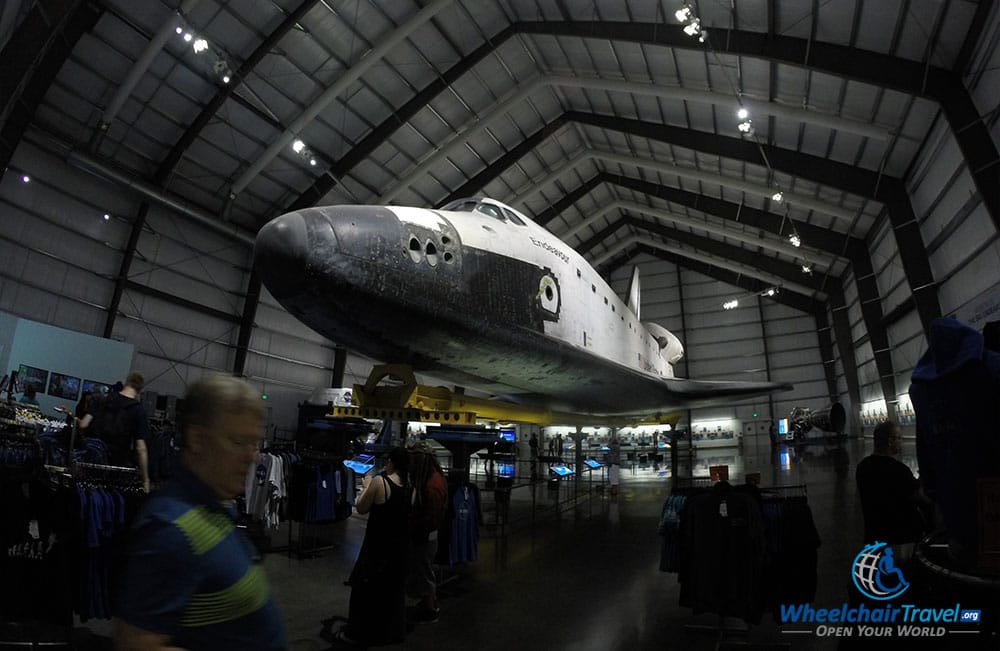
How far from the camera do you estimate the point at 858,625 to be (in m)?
2.12

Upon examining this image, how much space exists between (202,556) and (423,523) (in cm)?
282

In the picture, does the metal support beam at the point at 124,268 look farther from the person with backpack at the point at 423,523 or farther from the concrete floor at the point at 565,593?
the person with backpack at the point at 423,523

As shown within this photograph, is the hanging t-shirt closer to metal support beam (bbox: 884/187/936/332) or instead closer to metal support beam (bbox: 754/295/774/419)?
metal support beam (bbox: 884/187/936/332)

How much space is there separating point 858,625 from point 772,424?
31.3 m

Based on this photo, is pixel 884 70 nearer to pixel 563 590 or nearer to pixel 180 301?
pixel 563 590

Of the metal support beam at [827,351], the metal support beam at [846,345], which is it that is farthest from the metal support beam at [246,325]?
the metal support beam at [827,351]

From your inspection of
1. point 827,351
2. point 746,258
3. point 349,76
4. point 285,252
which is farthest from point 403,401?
point 827,351

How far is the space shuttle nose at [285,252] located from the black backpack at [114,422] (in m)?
1.91

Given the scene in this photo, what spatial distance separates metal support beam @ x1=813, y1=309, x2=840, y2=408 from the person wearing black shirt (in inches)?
1259

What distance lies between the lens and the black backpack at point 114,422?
4.25 meters

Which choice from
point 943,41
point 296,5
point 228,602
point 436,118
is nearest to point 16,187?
point 296,5

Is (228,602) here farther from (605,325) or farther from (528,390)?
(605,325)

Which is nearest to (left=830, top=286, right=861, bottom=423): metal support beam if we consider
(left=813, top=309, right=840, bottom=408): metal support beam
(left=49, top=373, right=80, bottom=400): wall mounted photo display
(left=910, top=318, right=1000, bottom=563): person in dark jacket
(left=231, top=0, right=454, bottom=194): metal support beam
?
(left=813, top=309, right=840, bottom=408): metal support beam

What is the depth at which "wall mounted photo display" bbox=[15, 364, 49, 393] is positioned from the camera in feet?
39.2
